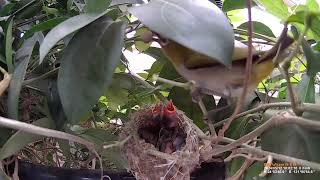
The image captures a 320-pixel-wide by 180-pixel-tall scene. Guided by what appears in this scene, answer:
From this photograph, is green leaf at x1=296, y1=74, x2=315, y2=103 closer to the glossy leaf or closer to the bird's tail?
the glossy leaf

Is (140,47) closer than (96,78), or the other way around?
(96,78)

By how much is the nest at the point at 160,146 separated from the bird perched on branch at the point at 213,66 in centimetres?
9

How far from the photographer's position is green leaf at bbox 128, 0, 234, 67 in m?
0.33

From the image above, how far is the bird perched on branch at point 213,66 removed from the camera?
398 mm

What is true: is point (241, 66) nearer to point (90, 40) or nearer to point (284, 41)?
point (284, 41)

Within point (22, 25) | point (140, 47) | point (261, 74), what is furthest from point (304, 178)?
point (22, 25)

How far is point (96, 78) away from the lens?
430mm

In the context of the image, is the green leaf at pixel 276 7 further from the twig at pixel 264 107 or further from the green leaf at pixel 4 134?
the green leaf at pixel 4 134

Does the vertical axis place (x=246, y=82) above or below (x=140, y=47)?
above

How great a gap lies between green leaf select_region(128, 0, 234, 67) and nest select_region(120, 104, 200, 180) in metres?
0.17

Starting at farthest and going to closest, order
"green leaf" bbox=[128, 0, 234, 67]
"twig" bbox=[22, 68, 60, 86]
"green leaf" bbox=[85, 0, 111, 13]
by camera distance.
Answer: "twig" bbox=[22, 68, 60, 86] < "green leaf" bbox=[85, 0, 111, 13] < "green leaf" bbox=[128, 0, 234, 67]

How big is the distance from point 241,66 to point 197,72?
46mm

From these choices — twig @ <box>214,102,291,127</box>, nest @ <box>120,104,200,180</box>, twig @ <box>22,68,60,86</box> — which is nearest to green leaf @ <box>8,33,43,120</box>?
twig @ <box>22,68,60,86</box>

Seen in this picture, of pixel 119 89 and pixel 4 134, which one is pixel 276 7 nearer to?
pixel 119 89
